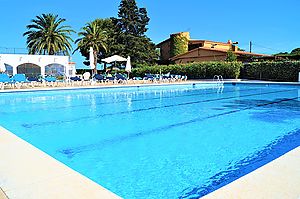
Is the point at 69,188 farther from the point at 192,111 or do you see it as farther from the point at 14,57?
the point at 14,57

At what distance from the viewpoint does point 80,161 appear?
442 centimetres

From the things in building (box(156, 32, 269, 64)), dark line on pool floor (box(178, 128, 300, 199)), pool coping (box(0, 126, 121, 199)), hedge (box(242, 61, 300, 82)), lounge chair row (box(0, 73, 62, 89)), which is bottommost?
dark line on pool floor (box(178, 128, 300, 199))

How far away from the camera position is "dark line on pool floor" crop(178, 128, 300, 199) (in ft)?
11.1

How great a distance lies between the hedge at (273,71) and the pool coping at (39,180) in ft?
74.2

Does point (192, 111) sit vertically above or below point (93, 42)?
below

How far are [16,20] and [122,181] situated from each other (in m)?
38.4

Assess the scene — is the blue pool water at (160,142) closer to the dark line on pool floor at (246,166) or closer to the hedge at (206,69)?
the dark line on pool floor at (246,166)

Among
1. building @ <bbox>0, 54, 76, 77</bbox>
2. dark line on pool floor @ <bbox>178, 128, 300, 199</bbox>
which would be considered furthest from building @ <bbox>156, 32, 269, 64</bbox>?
dark line on pool floor @ <bbox>178, 128, 300, 199</bbox>

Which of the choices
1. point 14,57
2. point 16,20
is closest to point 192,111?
point 14,57

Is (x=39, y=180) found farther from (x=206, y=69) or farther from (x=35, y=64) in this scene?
(x=206, y=69)

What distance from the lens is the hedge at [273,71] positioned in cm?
2219

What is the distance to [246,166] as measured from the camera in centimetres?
418

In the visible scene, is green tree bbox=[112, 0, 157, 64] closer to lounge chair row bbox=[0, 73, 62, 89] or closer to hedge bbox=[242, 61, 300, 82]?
hedge bbox=[242, 61, 300, 82]

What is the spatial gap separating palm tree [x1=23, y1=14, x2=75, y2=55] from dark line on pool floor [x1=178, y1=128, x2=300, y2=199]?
30.6 metres
